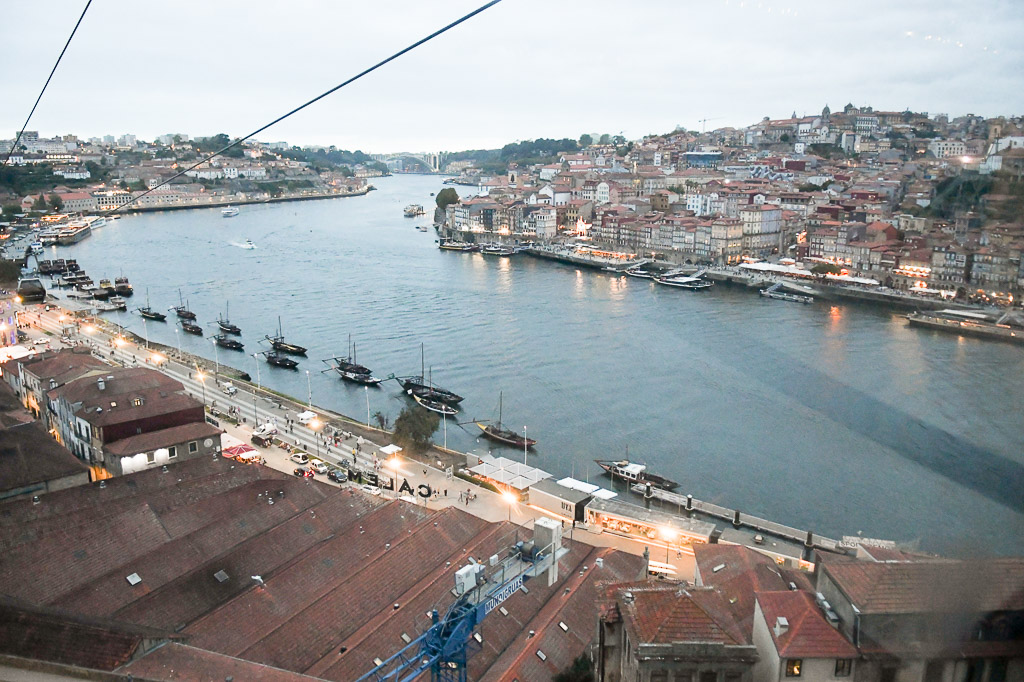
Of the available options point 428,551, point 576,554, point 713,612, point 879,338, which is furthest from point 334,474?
point 879,338

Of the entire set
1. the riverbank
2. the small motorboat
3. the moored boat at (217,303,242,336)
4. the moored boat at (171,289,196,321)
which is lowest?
the small motorboat

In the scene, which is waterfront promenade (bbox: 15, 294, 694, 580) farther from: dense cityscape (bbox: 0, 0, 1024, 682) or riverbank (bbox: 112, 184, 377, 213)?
riverbank (bbox: 112, 184, 377, 213)

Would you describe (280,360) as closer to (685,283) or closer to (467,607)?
(467,607)

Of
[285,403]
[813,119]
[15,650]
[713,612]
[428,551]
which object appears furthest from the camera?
[813,119]

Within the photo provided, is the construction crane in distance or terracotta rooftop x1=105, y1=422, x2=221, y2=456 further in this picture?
terracotta rooftop x1=105, y1=422, x2=221, y2=456

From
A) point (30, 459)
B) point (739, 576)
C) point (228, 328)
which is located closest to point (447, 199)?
point (228, 328)

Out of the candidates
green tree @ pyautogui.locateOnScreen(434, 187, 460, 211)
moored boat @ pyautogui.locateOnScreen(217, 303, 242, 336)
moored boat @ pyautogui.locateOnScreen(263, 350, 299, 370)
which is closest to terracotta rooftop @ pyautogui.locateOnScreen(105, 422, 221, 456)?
moored boat @ pyautogui.locateOnScreen(263, 350, 299, 370)

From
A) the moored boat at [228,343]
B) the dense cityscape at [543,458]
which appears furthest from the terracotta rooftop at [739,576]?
the moored boat at [228,343]

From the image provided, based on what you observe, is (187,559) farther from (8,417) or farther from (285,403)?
(285,403)

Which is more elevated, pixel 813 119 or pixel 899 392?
pixel 813 119
